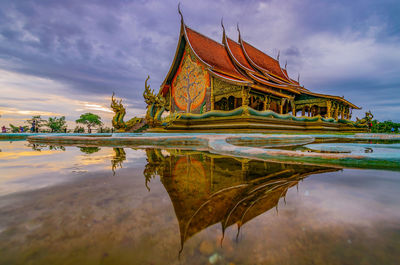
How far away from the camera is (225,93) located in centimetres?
886

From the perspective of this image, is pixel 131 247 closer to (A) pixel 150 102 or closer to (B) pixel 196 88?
(A) pixel 150 102

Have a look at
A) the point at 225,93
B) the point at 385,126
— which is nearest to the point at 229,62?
the point at 225,93

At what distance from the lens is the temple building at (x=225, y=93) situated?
736 centimetres

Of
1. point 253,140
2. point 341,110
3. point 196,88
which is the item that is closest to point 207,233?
point 253,140

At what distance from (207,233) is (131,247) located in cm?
20

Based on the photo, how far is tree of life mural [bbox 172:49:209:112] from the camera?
9.86 meters

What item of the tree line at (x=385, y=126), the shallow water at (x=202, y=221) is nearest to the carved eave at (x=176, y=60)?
the shallow water at (x=202, y=221)

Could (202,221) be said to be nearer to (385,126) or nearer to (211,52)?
(211,52)

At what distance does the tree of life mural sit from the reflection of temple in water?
28.7 feet

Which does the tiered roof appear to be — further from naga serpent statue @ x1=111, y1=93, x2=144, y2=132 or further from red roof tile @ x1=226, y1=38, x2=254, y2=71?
naga serpent statue @ x1=111, y1=93, x2=144, y2=132

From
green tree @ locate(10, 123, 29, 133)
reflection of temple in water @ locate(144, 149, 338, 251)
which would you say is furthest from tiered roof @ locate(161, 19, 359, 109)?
green tree @ locate(10, 123, 29, 133)

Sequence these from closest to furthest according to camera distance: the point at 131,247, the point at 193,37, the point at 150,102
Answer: the point at 131,247 → the point at 150,102 → the point at 193,37

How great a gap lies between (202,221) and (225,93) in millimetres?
8649

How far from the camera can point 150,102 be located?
6.20 metres
